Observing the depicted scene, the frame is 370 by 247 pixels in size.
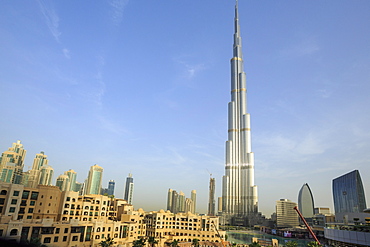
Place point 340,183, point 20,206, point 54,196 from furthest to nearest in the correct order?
point 340,183
point 54,196
point 20,206

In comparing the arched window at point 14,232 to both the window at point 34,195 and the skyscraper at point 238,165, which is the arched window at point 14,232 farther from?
the skyscraper at point 238,165

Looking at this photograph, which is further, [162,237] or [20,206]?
[162,237]

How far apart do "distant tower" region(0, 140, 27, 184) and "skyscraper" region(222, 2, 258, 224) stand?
265 feet

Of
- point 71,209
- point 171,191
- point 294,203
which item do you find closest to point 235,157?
point 171,191

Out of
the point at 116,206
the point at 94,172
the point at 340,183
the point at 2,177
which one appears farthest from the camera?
the point at 340,183

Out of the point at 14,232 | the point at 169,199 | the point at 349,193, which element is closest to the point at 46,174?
the point at 14,232

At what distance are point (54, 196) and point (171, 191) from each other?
81.7 metres

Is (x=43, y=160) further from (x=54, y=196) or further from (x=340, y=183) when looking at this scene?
(x=340, y=183)

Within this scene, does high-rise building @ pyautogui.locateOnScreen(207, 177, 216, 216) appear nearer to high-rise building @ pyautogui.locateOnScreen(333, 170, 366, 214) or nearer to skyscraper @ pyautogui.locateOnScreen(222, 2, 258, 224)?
skyscraper @ pyautogui.locateOnScreen(222, 2, 258, 224)

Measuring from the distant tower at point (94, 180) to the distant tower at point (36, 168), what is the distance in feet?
73.6

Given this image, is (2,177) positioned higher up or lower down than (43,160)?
lower down

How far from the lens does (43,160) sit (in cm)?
7931

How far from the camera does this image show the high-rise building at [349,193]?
99562 millimetres

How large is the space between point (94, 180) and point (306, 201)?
116 meters
